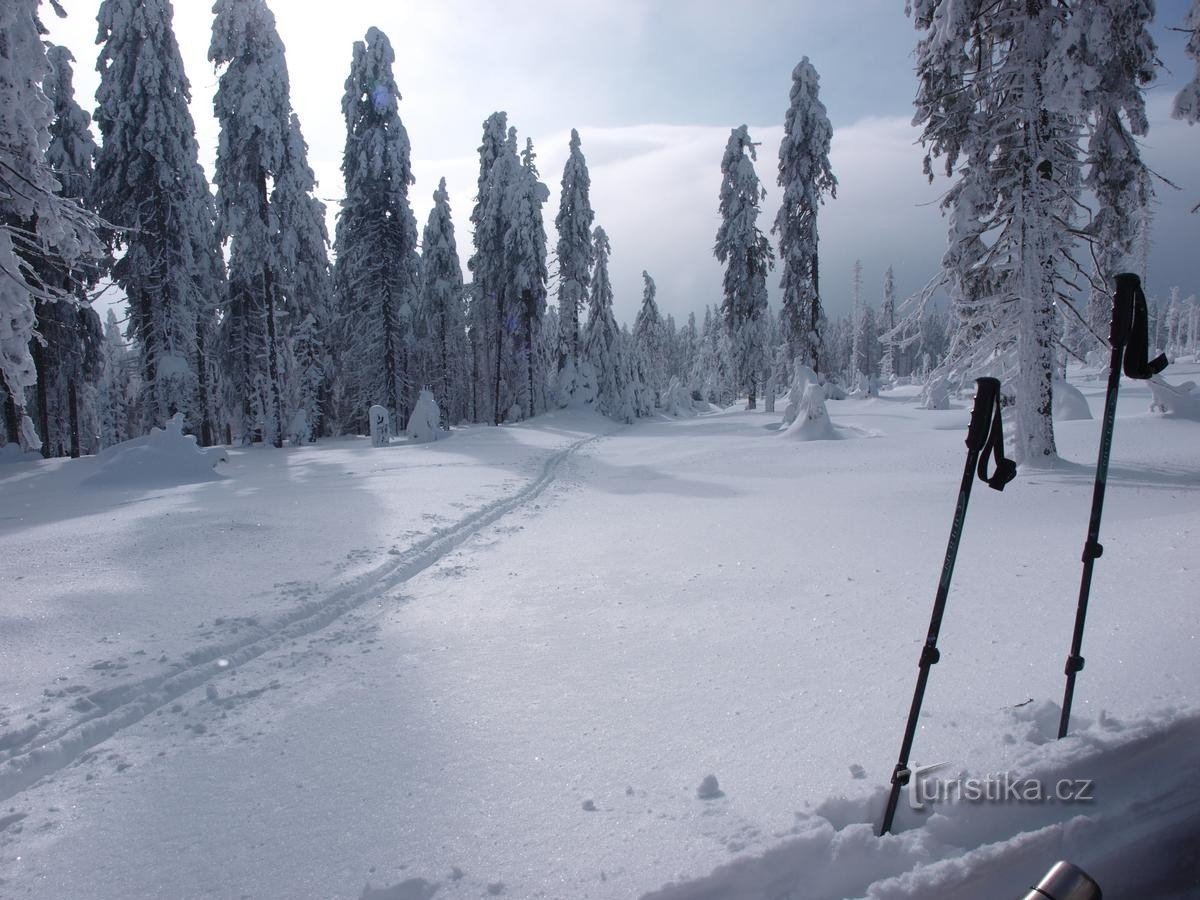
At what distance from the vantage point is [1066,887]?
1771mm

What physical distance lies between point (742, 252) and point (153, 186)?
26.8m

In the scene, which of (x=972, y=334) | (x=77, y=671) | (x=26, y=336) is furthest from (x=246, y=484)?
(x=972, y=334)

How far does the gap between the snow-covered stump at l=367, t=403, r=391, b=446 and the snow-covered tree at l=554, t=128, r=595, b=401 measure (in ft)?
54.3

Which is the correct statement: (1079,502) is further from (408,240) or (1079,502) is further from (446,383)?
(446,383)

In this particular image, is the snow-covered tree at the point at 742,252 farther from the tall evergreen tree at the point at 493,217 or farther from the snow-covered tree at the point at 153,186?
the snow-covered tree at the point at 153,186

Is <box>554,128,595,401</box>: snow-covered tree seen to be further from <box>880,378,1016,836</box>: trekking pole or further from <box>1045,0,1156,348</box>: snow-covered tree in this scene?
<box>880,378,1016,836</box>: trekking pole

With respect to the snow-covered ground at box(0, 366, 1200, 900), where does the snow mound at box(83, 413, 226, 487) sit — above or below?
above

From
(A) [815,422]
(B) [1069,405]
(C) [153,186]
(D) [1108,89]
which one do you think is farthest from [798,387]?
(C) [153,186]

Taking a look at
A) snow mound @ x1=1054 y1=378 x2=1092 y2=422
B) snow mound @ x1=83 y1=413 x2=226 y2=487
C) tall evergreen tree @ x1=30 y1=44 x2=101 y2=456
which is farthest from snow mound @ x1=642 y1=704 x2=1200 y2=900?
tall evergreen tree @ x1=30 y1=44 x2=101 y2=456

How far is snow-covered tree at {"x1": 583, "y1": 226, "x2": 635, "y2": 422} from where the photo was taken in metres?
36.8

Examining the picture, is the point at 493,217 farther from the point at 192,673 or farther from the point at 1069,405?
the point at 192,673

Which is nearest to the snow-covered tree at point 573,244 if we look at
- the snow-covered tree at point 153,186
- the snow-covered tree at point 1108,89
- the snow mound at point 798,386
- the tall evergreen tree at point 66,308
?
the snow mound at point 798,386

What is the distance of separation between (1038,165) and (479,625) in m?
11.3

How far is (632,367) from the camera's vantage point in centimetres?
3775
